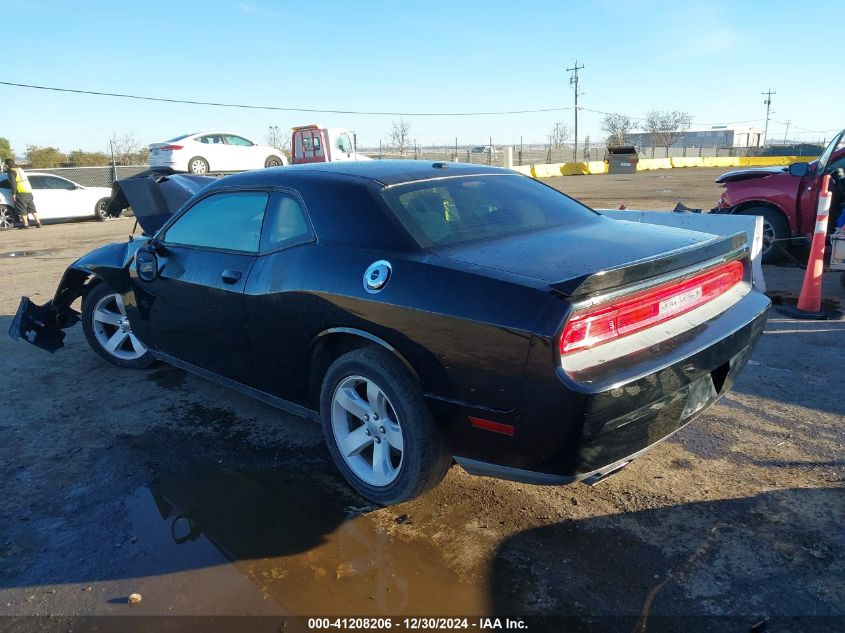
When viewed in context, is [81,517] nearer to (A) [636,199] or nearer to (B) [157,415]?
(B) [157,415]

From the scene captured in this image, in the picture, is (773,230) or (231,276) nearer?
(231,276)

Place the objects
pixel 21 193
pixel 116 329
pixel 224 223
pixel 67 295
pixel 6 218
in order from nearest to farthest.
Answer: pixel 224 223 → pixel 116 329 → pixel 67 295 → pixel 21 193 → pixel 6 218

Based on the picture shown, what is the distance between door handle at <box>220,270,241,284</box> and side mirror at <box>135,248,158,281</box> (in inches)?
31.8

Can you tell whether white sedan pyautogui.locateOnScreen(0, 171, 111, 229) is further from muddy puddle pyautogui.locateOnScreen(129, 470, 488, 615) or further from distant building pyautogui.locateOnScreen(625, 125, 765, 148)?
distant building pyautogui.locateOnScreen(625, 125, 765, 148)

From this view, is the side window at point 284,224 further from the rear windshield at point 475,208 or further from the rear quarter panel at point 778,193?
the rear quarter panel at point 778,193

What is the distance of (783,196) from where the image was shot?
7723 mm

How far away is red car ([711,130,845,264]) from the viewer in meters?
7.32

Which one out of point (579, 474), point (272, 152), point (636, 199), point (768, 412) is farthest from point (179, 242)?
point (272, 152)

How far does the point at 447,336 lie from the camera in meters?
2.42

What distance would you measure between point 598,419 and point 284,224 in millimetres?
1908

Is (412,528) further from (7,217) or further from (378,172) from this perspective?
(7,217)

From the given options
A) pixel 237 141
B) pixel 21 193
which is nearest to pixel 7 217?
pixel 21 193

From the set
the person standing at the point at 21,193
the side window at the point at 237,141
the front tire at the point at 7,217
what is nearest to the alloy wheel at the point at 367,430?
the person standing at the point at 21,193

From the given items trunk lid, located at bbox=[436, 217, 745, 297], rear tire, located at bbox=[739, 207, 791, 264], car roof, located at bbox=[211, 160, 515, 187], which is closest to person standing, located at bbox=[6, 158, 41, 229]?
car roof, located at bbox=[211, 160, 515, 187]
